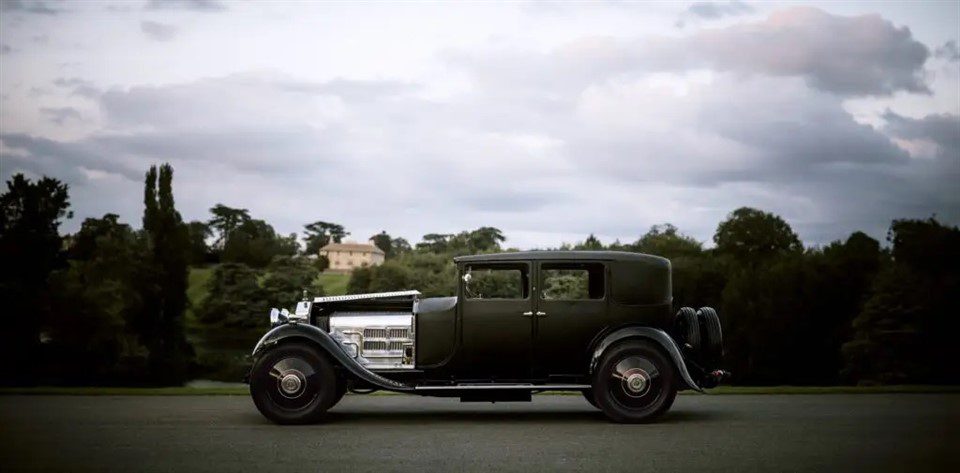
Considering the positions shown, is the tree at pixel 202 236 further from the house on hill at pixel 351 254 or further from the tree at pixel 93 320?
the tree at pixel 93 320

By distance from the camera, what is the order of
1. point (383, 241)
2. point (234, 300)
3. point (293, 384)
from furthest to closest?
point (383, 241)
point (234, 300)
point (293, 384)

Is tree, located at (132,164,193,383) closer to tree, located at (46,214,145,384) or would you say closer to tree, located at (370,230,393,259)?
tree, located at (46,214,145,384)

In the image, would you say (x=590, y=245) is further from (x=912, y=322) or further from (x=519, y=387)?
(x=519, y=387)

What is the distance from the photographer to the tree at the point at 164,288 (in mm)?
62938

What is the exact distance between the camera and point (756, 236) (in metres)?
86.7

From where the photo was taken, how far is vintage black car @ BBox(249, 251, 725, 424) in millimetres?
11469

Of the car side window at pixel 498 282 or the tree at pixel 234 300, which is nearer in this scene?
the car side window at pixel 498 282

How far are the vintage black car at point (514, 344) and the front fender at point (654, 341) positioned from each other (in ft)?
0.04

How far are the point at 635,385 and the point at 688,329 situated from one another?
47.5 inches

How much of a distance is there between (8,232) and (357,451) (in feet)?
215

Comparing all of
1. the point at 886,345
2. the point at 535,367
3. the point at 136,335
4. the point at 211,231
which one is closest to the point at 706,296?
the point at 886,345

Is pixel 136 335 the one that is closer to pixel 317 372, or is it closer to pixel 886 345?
pixel 886 345

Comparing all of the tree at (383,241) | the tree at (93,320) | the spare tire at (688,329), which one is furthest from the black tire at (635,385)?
the tree at (383,241)

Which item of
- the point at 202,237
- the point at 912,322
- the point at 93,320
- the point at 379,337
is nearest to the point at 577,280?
the point at 379,337
